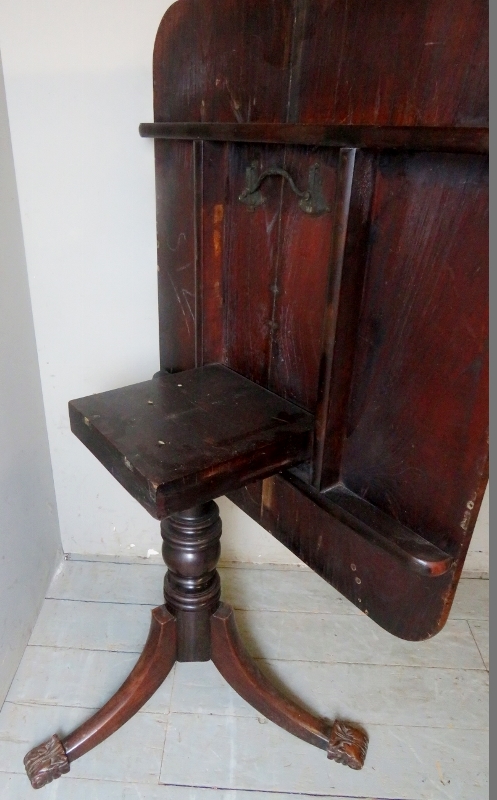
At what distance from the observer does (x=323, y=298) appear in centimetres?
85

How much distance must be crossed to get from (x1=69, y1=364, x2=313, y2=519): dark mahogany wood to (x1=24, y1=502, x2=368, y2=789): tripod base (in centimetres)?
25

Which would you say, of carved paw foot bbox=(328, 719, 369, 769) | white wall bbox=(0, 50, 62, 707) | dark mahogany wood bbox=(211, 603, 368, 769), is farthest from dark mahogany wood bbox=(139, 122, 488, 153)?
carved paw foot bbox=(328, 719, 369, 769)

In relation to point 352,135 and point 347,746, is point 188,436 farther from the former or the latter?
point 347,746

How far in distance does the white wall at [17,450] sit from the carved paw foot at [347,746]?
0.71m

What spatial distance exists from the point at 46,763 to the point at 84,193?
1143 millimetres

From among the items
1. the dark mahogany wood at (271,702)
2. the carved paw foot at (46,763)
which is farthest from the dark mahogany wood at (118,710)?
the dark mahogany wood at (271,702)

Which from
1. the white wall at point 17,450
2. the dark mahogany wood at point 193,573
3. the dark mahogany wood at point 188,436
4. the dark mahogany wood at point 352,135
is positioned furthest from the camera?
the white wall at point 17,450

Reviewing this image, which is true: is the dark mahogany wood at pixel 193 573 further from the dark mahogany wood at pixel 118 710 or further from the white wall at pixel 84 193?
the white wall at pixel 84 193

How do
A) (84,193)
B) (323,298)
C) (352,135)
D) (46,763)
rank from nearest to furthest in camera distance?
(352,135)
(323,298)
(46,763)
(84,193)

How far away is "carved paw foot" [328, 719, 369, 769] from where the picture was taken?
1.17 metres

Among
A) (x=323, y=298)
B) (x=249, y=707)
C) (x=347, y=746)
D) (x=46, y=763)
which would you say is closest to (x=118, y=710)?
(x=46, y=763)

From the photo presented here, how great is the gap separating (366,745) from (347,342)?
889 mm

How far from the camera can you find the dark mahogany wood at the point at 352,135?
59 cm

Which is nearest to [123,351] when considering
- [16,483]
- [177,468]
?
[16,483]
